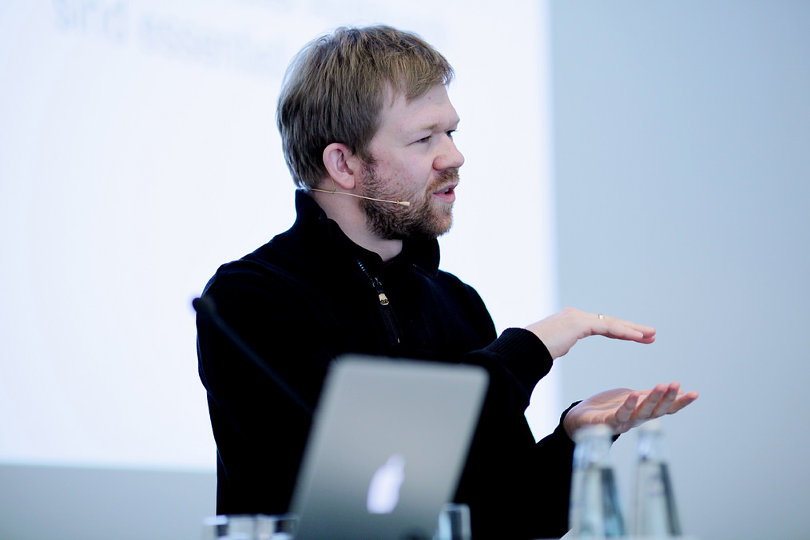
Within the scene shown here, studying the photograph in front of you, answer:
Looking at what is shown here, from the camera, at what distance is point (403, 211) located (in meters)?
1.74

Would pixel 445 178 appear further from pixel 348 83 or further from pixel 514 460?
pixel 514 460

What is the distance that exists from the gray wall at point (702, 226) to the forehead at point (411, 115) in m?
2.02

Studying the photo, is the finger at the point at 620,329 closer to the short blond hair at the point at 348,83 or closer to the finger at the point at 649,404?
the finger at the point at 649,404

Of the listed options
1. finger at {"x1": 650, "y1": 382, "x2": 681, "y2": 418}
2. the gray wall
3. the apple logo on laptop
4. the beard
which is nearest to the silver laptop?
the apple logo on laptop

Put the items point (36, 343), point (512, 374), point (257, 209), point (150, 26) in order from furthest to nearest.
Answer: point (257, 209)
point (150, 26)
point (36, 343)
point (512, 374)

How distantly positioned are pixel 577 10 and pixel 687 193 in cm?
95

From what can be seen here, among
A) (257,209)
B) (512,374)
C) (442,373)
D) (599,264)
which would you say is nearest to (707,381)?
(599,264)

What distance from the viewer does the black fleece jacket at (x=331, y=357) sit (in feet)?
4.47

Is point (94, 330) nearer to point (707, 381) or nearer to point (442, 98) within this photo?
point (442, 98)

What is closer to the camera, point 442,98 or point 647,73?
point 442,98

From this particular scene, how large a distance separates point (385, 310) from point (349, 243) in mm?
142

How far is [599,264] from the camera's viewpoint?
12.4 feet

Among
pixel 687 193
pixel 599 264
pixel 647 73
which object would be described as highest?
pixel 647 73

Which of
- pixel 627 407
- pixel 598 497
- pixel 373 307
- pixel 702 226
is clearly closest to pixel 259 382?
pixel 373 307
